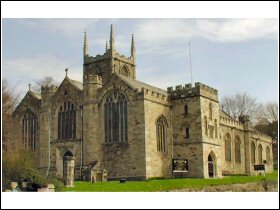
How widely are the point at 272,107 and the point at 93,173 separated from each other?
110ft

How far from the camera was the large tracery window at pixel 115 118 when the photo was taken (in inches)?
1588

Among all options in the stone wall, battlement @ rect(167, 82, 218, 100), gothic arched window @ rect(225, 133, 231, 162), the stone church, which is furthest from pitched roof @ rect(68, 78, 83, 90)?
gothic arched window @ rect(225, 133, 231, 162)

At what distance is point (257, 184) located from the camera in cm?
3750

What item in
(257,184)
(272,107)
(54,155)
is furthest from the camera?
(272,107)

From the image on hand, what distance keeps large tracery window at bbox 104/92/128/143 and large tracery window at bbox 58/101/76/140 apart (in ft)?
12.2

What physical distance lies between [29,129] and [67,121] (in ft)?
17.1

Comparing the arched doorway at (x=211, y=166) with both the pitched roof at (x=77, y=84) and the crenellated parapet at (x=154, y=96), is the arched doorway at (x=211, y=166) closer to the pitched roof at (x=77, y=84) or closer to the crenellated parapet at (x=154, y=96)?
the crenellated parapet at (x=154, y=96)

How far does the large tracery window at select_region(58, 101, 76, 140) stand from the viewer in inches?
1716

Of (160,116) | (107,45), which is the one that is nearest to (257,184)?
(160,116)

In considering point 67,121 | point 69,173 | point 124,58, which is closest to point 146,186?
point 69,173

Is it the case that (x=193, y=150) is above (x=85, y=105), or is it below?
below

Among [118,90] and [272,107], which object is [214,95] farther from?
[272,107]

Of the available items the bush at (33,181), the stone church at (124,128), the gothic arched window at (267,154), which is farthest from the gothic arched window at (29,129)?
the gothic arched window at (267,154)

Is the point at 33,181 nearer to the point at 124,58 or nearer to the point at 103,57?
the point at 103,57
